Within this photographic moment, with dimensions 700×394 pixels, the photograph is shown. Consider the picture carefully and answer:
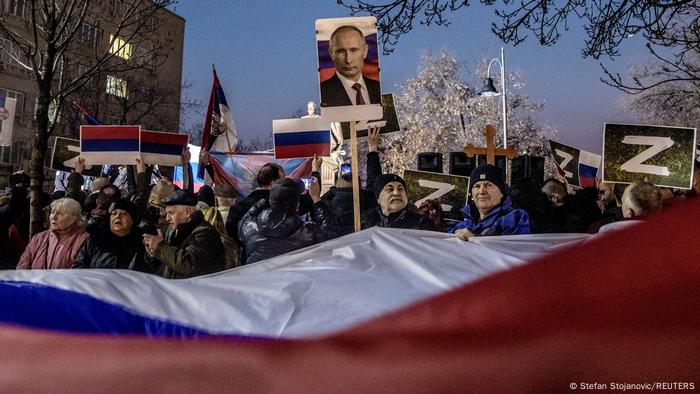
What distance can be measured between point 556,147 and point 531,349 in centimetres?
863

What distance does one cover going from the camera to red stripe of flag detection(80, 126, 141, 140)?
29.8 feet

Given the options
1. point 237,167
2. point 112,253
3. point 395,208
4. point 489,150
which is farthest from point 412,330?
point 237,167

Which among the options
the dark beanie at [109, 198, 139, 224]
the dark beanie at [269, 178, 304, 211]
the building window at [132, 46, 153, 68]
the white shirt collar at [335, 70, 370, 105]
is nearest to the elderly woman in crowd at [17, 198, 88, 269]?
the dark beanie at [109, 198, 139, 224]

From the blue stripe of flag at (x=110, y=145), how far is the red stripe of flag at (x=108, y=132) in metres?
0.05

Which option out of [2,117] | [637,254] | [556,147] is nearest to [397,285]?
[637,254]

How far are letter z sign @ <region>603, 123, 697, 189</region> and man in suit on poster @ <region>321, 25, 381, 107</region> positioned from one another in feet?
8.50

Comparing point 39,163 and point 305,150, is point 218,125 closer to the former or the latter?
point 305,150

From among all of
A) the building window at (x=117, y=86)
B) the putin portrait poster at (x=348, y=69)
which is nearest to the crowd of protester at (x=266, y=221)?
the putin portrait poster at (x=348, y=69)

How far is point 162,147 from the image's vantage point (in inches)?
382

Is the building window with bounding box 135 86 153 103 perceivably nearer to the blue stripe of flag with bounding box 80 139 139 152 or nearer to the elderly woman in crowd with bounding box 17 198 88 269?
the blue stripe of flag with bounding box 80 139 139 152

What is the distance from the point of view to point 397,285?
2.21m

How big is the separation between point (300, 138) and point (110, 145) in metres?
2.75

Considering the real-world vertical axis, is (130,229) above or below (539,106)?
below

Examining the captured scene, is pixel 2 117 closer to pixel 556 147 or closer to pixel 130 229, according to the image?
pixel 130 229
